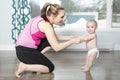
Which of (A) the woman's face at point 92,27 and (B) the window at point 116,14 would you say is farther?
(B) the window at point 116,14

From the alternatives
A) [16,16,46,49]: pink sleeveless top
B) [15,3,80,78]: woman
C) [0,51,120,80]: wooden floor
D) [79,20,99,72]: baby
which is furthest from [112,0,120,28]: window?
[16,16,46,49]: pink sleeveless top

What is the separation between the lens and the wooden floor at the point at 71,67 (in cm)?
265

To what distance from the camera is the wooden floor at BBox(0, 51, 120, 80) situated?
104 inches

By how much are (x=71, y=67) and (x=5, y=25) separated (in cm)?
150

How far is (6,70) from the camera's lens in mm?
2916

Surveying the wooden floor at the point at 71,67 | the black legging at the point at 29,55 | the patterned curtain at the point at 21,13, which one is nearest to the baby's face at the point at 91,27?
the wooden floor at the point at 71,67

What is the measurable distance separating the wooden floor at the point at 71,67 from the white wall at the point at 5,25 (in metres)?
0.23

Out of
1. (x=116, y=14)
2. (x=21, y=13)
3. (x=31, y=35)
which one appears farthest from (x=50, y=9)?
(x=116, y=14)

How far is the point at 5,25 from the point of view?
4184 mm

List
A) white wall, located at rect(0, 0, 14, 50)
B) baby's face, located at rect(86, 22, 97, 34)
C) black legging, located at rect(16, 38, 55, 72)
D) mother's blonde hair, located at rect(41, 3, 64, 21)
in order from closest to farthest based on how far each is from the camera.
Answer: mother's blonde hair, located at rect(41, 3, 64, 21)
black legging, located at rect(16, 38, 55, 72)
baby's face, located at rect(86, 22, 97, 34)
white wall, located at rect(0, 0, 14, 50)

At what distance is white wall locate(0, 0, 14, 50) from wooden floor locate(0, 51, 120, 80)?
0.23 meters

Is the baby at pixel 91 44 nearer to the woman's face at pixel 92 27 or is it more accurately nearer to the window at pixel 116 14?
the woman's face at pixel 92 27

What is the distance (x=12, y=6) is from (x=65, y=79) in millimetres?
1851

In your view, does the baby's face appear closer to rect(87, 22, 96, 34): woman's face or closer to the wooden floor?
rect(87, 22, 96, 34): woman's face
